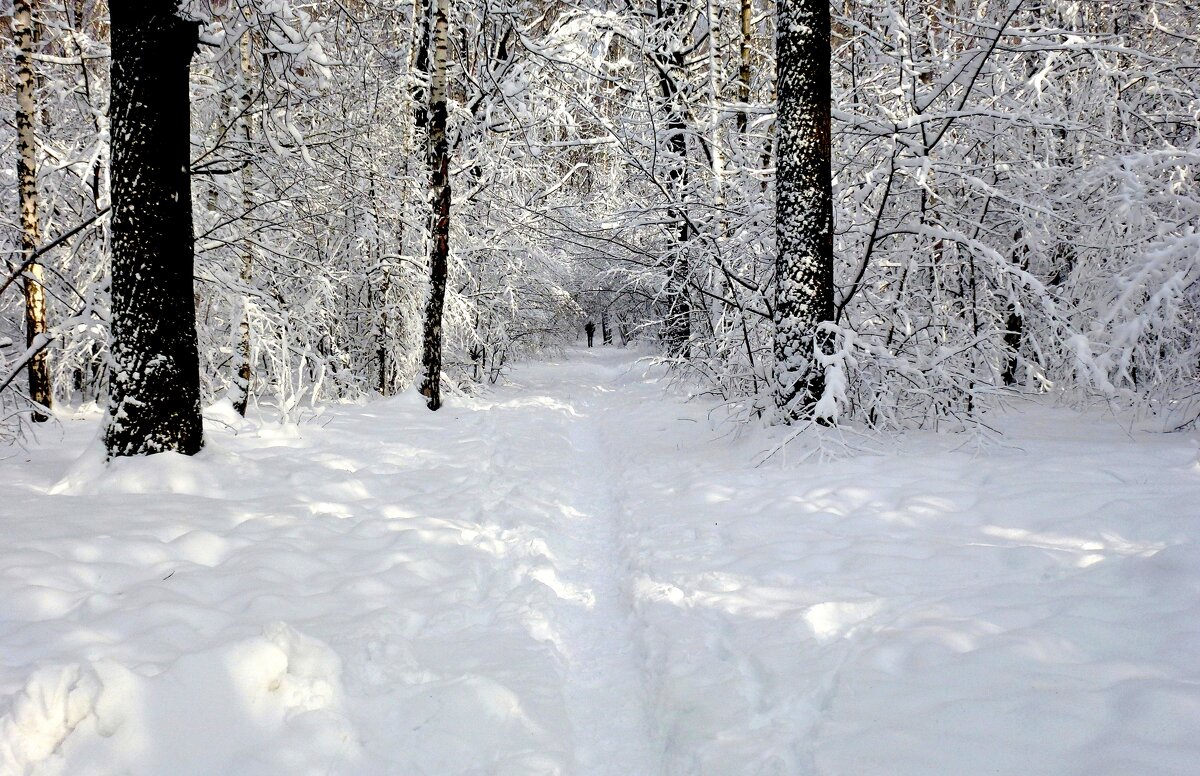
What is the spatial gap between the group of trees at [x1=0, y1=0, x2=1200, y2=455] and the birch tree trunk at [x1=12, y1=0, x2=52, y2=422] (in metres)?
0.05

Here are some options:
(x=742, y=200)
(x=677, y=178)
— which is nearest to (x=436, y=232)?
(x=677, y=178)

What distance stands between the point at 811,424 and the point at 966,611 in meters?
2.93

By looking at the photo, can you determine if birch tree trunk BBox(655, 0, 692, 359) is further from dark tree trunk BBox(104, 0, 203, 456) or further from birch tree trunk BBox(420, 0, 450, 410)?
dark tree trunk BBox(104, 0, 203, 456)

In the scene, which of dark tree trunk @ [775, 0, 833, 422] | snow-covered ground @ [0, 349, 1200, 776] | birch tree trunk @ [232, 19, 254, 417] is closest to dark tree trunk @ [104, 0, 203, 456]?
snow-covered ground @ [0, 349, 1200, 776]

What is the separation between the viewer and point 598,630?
363 centimetres

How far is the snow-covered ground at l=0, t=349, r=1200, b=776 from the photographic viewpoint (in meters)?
2.18

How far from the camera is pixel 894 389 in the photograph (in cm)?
670

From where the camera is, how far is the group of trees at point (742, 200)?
4.88 m

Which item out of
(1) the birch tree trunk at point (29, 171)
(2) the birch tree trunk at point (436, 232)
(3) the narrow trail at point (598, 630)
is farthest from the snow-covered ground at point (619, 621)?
(2) the birch tree trunk at point (436, 232)

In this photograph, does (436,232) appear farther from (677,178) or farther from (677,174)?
(677,178)

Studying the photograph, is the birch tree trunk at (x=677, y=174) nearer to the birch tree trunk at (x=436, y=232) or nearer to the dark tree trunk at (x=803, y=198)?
the dark tree trunk at (x=803, y=198)

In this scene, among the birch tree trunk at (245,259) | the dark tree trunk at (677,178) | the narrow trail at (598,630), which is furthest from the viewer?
the dark tree trunk at (677,178)

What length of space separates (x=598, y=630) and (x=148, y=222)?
4.63 meters

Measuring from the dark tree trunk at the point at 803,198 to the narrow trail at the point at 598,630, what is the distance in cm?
240
